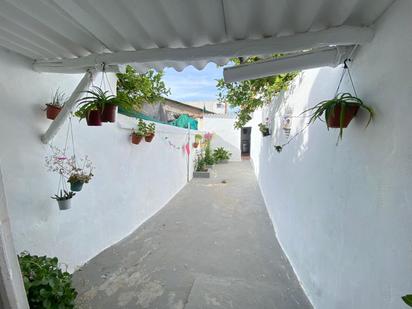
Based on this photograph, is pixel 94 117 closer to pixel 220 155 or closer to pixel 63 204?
pixel 63 204

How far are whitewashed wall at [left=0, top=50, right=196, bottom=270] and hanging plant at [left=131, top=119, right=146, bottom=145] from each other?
14 cm

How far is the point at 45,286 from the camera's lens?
1467mm

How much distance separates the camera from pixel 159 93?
4383 mm

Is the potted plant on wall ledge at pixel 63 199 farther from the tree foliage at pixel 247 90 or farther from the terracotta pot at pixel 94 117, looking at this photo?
the tree foliage at pixel 247 90

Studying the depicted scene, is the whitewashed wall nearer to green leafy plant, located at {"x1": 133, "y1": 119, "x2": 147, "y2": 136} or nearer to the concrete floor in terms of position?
green leafy plant, located at {"x1": 133, "y1": 119, "x2": 147, "y2": 136}

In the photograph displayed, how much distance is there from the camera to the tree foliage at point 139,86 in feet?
12.7

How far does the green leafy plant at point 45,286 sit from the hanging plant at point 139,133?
2394mm

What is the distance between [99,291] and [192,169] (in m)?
6.79

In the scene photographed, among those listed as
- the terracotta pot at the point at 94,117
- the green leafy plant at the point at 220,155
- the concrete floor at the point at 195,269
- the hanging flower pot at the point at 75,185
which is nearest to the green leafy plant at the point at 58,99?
the terracotta pot at the point at 94,117

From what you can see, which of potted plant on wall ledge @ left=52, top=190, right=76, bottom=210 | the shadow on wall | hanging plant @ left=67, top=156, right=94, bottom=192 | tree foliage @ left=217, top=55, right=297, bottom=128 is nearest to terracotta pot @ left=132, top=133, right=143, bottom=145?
hanging plant @ left=67, top=156, right=94, bottom=192

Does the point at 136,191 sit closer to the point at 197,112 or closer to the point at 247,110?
the point at 247,110

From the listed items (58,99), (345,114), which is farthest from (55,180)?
(345,114)

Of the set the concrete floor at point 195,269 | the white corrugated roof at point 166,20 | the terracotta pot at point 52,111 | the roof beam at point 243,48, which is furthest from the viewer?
the concrete floor at point 195,269

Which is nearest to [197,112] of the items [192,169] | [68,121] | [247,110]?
[192,169]
